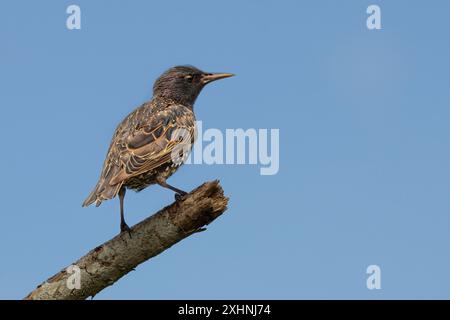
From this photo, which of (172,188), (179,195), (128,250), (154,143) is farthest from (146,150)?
(128,250)

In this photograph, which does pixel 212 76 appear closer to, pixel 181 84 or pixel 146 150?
pixel 181 84

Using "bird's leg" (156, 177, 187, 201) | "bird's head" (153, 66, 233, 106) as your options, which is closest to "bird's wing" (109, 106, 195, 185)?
"bird's leg" (156, 177, 187, 201)

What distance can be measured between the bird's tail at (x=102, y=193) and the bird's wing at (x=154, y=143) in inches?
3.0

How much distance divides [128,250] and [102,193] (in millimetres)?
945

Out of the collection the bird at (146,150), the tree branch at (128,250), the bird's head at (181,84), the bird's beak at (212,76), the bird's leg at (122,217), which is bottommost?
the tree branch at (128,250)

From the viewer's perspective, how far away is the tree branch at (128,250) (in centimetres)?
911

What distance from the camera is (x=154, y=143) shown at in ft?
33.8

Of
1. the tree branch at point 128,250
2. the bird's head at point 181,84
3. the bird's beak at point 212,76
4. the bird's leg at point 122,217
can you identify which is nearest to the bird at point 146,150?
the bird's leg at point 122,217

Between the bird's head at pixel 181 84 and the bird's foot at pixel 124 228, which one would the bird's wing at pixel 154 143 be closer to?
the bird's foot at pixel 124 228
